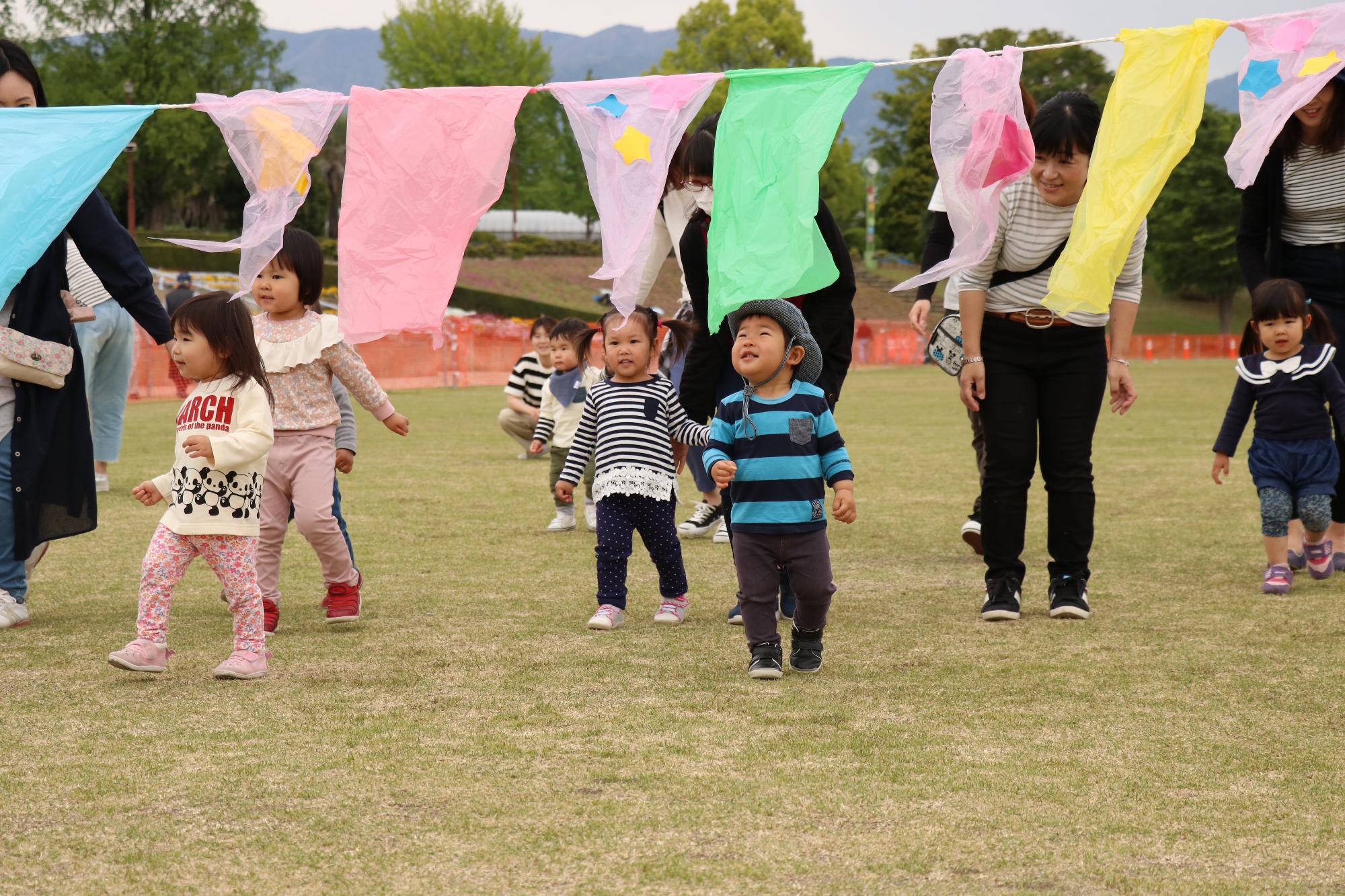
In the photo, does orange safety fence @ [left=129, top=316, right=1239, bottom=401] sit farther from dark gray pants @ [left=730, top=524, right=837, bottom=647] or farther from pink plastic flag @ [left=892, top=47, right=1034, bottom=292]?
dark gray pants @ [left=730, top=524, right=837, bottom=647]

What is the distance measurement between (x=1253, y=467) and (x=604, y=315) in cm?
301

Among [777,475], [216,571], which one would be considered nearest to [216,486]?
[216,571]

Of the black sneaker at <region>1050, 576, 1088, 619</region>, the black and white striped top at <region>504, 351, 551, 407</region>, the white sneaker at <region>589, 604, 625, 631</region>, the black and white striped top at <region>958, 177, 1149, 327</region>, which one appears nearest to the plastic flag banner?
the white sneaker at <region>589, 604, 625, 631</region>

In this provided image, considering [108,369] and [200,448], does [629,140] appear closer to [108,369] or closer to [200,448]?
[200,448]

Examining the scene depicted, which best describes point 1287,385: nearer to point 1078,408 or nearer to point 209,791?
point 1078,408

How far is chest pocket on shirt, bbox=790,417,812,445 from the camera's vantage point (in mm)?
4590

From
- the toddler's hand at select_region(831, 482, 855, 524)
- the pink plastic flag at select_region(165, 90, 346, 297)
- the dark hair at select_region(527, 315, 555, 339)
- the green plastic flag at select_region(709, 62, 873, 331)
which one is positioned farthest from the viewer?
the dark hair at select_region(527, 315, 555, 339)

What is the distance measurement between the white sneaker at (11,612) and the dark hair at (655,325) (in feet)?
7.95

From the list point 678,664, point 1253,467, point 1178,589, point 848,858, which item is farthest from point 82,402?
point 1253,467

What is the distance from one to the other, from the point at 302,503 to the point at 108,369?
5546 millimetres

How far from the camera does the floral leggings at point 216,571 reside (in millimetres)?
4594

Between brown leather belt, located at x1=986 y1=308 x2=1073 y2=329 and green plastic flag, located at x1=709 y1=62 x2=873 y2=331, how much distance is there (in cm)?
81

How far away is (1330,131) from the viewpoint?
239 inches

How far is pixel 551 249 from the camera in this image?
59625mm
